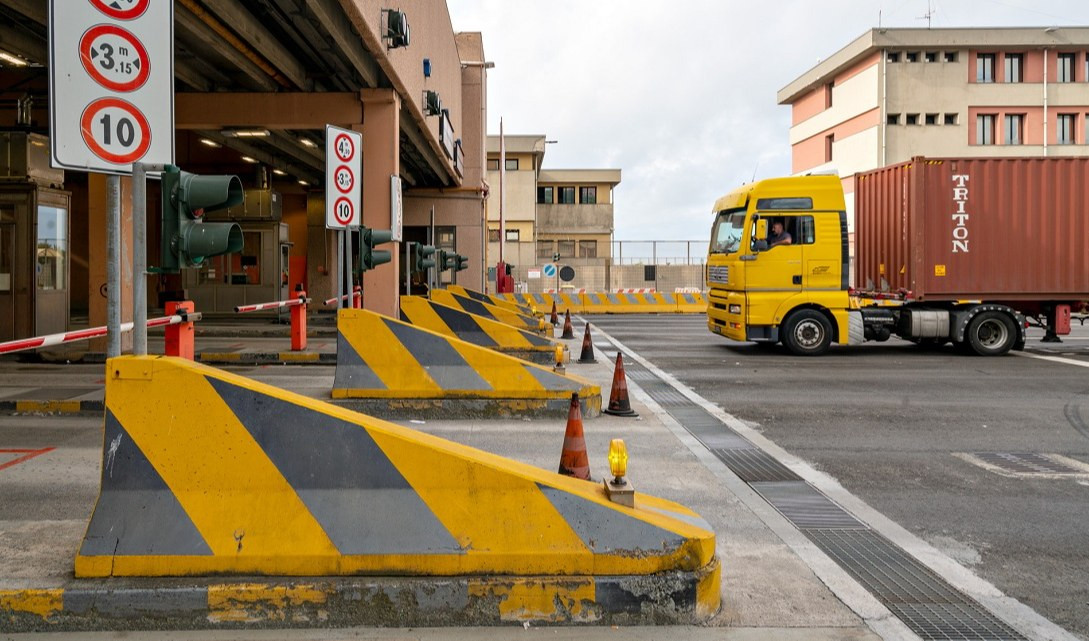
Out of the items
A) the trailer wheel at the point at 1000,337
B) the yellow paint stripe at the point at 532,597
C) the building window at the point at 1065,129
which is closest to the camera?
the yellow paint stripe at the point at 532,597

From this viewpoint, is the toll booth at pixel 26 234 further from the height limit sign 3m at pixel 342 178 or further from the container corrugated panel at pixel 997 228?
the container corrugated panel at pixel 997 228

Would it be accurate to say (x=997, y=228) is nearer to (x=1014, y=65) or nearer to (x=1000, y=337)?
(x=1000, y=337)

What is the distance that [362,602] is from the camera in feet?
12.6

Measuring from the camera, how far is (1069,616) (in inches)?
165

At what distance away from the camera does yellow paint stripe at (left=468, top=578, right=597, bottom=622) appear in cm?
392

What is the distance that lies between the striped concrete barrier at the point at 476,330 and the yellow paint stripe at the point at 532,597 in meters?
10.4

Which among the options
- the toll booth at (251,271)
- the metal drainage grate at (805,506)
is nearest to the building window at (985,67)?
the toll booth at (251,271)

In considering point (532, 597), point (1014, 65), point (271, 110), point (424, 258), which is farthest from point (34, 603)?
point (1014, 65)

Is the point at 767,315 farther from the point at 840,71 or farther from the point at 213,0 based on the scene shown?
the point at 840,71

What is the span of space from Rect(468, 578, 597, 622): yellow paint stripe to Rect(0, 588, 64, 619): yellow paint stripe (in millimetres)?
1729

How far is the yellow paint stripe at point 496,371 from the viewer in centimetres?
972

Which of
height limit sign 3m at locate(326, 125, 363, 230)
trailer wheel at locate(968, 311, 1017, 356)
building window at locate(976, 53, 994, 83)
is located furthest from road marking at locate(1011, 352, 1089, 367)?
building window at locate(976, 53, 994, 83)

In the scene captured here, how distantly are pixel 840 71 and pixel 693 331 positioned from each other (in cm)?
3758

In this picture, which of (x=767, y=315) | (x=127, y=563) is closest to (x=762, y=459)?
(x=127, y=563)
